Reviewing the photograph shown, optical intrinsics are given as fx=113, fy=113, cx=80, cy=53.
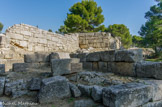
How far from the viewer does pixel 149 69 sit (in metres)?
3.70

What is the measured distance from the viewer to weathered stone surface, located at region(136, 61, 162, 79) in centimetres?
350

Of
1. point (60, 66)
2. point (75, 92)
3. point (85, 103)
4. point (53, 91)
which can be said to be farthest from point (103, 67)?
point (53, 91)

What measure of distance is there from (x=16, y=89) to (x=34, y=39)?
541 centimetres

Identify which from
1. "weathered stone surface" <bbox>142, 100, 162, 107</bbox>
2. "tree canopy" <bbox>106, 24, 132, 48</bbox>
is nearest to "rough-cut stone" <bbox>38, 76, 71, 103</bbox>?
"weathered stone surface" <bbox>142, 100, 162, 107</bbox>

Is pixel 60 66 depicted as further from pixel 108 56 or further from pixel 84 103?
pixel 108 56

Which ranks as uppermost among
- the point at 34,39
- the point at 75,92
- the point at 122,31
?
the point at 122,31

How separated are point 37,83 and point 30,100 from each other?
562 mm

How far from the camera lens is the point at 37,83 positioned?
332 centimetres

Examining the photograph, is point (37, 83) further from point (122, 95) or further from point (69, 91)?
point (122, 95)

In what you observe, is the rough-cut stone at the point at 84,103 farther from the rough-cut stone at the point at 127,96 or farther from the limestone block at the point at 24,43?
the limestone block at the point at 24,43

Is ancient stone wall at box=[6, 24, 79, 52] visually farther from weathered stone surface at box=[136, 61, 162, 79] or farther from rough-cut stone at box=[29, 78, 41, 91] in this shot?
weathered stone surface at box=[136, 61, 162, 79]

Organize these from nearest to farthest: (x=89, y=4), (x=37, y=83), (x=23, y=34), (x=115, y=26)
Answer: (x=37, y=83) < (x=23, y=34) < (x=89, y=4) < (x=115, y=26)

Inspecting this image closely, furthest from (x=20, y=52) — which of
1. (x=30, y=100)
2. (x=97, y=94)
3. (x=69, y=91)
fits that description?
(x=97, y=94)

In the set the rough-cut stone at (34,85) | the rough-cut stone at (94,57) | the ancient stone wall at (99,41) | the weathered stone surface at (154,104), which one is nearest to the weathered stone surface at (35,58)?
the rough-cut stone at (94,57)
